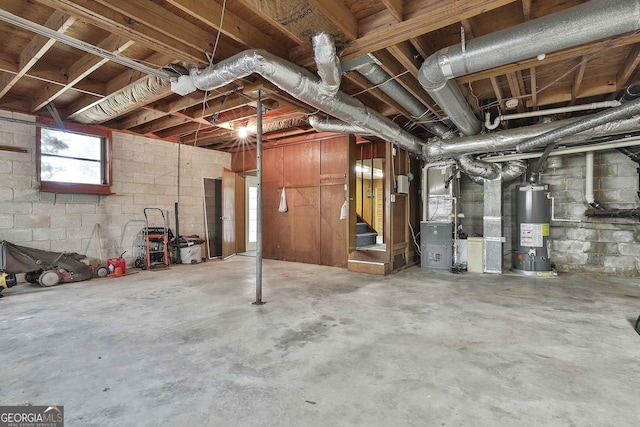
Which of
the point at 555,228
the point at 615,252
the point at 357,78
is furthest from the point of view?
the point at 555,228

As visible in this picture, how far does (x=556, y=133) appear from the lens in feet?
12.4

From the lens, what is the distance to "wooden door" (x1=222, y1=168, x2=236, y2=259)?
6867mm

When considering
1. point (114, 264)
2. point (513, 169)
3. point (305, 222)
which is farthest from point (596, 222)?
point (114, 264)

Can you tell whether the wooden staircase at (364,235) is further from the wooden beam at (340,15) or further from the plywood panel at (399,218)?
the wooden beam at (340,15)

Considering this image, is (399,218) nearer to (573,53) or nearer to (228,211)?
(573,53)

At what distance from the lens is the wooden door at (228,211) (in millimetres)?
6867

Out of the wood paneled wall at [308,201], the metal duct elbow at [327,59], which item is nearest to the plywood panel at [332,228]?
the wood paneled wall at [308,201]

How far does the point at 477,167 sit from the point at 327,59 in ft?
11.8

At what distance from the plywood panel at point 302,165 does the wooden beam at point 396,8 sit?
384 centimetres

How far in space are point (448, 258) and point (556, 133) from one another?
2.65m


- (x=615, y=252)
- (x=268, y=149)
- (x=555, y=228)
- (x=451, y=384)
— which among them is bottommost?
(x=451, y=384)

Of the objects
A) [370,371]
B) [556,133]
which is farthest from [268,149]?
[370,371]

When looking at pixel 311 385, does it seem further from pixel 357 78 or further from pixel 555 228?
pixel 555 228

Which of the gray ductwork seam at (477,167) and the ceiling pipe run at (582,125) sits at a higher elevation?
the ceiling pipe run at (582,125)
